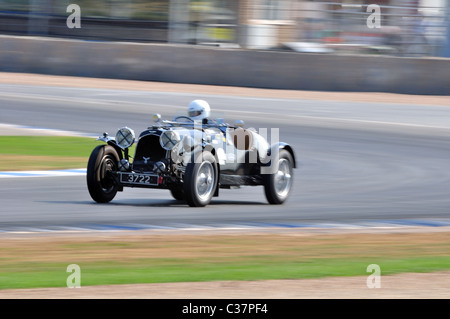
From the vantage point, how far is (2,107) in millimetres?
22047

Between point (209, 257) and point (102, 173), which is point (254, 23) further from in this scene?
point (209, 257)

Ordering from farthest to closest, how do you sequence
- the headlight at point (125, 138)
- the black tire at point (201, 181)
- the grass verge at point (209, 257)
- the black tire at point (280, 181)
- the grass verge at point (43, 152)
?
1. the grass verge at point (43, 152)
2. the black tire at point (280, 181)
3. the headlight at point (125, 138)
4. the black tire at point (201, 181)
5. the grass verge at point (209, 257)

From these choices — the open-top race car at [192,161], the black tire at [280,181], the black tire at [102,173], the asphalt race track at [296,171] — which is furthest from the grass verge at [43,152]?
the black tire at [280,181]

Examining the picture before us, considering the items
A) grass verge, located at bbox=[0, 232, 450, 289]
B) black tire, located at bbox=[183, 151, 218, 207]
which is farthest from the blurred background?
grass verge, located at bbox=[0, 232, 450, 289]

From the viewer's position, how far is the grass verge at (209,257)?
22.9 feet

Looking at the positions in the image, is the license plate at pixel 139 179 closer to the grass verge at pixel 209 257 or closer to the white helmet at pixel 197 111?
the white helmet at pixel 197 111

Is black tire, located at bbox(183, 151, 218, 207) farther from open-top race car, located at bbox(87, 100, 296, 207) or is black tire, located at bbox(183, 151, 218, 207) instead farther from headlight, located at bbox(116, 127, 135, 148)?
headlight, located at bbox(116, 127, 135, 148)

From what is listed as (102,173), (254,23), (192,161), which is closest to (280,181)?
(192,161)

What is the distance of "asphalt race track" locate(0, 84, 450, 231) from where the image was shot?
10.0 meters

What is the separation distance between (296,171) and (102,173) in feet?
16.1

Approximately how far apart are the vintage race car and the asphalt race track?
0.25m

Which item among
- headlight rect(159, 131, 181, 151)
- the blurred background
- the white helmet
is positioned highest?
the blurred background
